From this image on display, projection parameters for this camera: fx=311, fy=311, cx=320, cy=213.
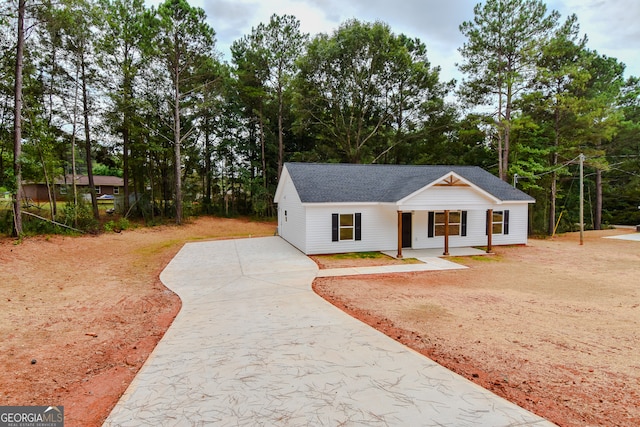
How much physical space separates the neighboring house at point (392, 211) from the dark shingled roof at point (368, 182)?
5 cm

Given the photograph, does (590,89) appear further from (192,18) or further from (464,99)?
(192,18)

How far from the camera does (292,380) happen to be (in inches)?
147

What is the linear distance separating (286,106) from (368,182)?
17.6 meters

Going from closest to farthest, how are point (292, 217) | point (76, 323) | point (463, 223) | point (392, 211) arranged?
point (76, 323), point (392, 211), point (463, 223), point (292, 217)

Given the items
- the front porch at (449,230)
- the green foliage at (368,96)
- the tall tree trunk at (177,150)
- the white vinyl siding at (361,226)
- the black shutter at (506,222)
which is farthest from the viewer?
the green foliage at (368,96)

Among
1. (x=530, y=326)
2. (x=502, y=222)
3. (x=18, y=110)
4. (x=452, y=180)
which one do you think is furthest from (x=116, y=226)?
(x=502, y=222)

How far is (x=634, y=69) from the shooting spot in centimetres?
2534

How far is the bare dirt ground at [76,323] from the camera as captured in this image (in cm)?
374

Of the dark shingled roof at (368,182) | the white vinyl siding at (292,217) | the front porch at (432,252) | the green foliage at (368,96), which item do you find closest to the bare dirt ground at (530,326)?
the front porch at (432,252)

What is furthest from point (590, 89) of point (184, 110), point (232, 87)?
point (184, 110)

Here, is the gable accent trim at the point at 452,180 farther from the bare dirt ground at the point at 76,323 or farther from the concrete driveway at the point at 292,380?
the bare dirt ground at the point at 76,323

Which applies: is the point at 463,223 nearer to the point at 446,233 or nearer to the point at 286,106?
the point at 446,233

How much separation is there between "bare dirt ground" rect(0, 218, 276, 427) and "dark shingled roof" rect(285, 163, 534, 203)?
6.97 metres

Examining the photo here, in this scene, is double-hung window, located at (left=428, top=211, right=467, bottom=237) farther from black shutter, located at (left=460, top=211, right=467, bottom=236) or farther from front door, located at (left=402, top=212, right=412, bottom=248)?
front door, located at (left=402, top=212, right=412, bottom=248)
